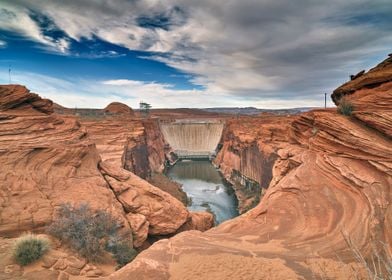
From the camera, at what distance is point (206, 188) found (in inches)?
1487

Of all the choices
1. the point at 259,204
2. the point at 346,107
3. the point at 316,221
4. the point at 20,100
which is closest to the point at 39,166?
the point at 20,100

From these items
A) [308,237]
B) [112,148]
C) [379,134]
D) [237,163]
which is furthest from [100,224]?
[237,163]

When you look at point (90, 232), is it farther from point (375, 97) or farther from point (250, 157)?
point (250, 157)

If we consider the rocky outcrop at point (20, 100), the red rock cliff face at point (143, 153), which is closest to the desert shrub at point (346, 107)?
the rocky outcrop at point (20, 100)

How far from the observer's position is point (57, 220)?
991 centimetres

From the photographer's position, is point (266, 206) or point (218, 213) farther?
point (218, 213)

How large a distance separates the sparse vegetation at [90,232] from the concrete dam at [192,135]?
52432 mm

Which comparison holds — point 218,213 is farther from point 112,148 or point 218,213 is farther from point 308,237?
point 308,237

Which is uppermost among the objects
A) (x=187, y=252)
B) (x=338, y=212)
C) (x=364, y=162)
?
(x=364, y=162)

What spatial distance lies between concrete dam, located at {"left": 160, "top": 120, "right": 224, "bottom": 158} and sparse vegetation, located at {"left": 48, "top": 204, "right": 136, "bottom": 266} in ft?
172

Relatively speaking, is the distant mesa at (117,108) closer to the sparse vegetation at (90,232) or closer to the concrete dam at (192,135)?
the concrete dam at (192,135)

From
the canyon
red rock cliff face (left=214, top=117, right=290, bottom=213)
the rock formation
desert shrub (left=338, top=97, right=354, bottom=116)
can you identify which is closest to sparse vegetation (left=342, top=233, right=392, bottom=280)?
the canyon

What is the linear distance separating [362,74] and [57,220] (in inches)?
515

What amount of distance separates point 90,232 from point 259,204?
22.4 feet
